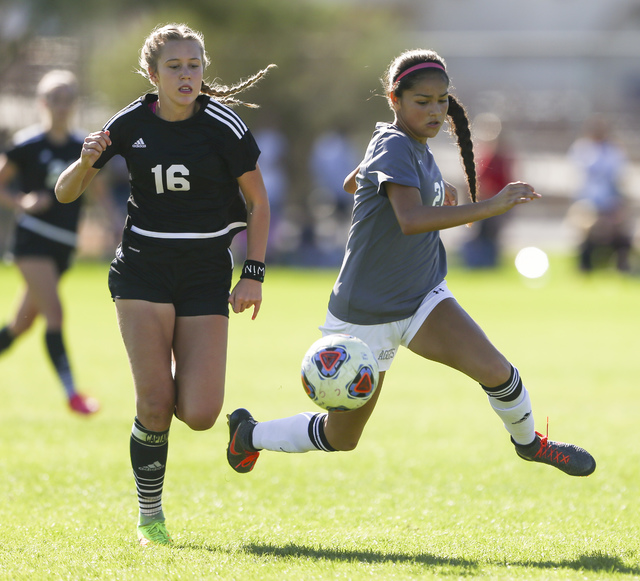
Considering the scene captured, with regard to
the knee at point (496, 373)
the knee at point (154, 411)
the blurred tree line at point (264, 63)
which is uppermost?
the blurred tree line at point (264, 63)

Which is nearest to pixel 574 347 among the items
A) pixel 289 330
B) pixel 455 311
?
pixel 289 330

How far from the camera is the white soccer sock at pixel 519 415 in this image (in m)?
5.25

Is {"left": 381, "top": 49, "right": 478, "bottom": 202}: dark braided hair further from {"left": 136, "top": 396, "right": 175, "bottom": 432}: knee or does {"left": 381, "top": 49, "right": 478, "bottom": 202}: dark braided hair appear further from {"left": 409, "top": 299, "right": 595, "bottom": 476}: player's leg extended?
{"left": 136, "top": 396, "right": 175, "bottom": 432}: knee

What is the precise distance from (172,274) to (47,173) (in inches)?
152

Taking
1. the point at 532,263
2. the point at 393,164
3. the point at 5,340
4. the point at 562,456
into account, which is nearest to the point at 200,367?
the point at 393,164

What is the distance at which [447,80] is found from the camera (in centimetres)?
508

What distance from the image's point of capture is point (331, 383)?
488cm

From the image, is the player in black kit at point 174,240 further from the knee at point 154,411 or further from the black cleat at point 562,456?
the black cleat at point 562,456

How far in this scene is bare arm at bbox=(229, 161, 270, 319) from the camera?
5129mm

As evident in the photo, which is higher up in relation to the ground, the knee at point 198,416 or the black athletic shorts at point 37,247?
the black athletic shorts at point 37,247

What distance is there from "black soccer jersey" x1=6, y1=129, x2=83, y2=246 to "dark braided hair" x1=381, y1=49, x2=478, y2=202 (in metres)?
3.88

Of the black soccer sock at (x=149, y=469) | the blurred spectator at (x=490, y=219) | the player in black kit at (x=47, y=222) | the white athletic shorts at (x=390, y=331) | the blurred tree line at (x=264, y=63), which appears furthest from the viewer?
the blurred tree line at (x=264, y=63)

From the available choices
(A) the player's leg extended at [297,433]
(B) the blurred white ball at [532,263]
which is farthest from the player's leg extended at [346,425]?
(B) the blurred white ball at [532,263]

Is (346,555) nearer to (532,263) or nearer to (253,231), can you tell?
(253,231)
